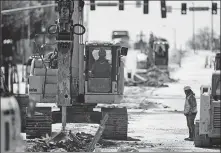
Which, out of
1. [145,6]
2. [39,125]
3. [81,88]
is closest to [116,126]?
[81,88]

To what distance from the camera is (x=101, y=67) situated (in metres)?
23.2

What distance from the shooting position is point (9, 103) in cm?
1215

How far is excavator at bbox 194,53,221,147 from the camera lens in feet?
65.2

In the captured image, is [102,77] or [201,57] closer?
[102,77]

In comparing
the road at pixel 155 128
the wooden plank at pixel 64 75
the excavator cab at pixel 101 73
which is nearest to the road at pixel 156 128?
the road at pixel 155 128

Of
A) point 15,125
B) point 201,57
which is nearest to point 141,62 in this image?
point 201,57

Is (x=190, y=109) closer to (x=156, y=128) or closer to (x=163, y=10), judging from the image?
(x=156, y=128)

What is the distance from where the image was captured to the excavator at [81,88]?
2205 centimetres

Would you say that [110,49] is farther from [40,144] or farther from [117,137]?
[40,144]

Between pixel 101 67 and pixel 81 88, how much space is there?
865 mm

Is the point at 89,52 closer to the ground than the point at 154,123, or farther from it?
farther from it

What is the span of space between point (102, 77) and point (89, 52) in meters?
0.84

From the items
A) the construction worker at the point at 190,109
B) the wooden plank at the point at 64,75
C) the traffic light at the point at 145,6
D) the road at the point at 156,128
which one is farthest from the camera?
the traffic light at the point at 145,6

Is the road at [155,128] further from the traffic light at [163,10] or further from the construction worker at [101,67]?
the traffic light at [163,10]
